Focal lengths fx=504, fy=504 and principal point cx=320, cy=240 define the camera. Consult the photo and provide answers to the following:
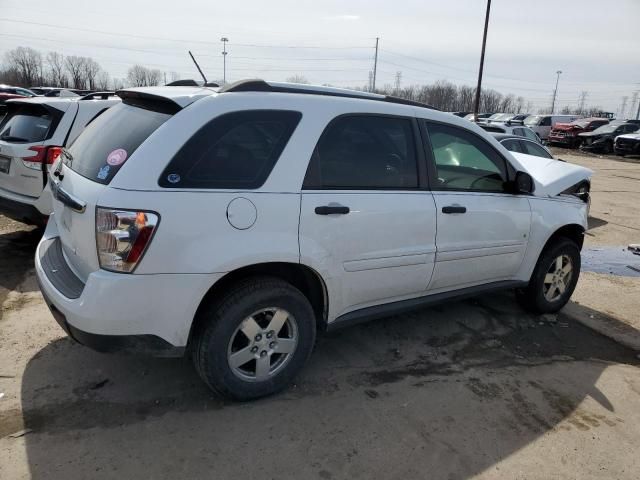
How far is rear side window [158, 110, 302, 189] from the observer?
2670 millimetres

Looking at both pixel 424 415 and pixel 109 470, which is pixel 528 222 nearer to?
pixel 424 415

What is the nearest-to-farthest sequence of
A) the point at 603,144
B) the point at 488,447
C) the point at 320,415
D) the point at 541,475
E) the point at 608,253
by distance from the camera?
the point at 541,475, the point at 488,447, the point at 320,415, the point at 608,253, the point at 603,144

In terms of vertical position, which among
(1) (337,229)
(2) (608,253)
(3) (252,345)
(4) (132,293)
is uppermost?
(1) (337,229)

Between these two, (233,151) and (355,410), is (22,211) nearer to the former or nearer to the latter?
(233,151)

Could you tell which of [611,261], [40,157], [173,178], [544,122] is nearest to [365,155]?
[173,178]

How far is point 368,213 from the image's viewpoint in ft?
10.5

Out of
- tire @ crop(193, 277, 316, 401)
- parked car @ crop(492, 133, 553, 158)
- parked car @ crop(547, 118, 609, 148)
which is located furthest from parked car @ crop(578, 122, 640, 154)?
tire @ crop(193, 277, 316, 401)

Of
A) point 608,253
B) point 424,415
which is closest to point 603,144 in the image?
point 608,253

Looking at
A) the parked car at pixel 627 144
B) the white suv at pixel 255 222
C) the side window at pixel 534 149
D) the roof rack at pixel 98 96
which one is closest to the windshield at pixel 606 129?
the parked car at pixel 627 144

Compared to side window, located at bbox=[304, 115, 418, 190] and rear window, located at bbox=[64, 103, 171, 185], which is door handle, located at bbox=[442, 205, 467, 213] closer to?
side window, located at bbox=[304, 115, 418, 190]

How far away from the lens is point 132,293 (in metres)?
2.56

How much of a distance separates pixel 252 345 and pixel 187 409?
0.55 m

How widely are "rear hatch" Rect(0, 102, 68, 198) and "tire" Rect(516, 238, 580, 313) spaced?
5023mm

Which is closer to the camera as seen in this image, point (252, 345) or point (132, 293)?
point (132, 293)
